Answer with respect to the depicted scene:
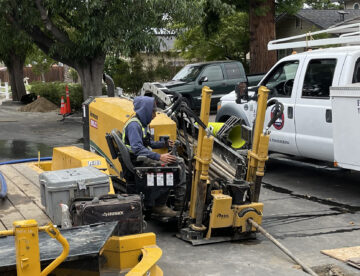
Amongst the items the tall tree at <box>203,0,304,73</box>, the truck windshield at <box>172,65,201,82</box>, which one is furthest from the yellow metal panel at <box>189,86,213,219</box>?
the tall tree at <box>203,0,304,73</box>

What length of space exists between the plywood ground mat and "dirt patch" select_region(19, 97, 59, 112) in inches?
755

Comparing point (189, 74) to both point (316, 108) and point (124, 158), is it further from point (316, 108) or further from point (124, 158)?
point (124, 158)

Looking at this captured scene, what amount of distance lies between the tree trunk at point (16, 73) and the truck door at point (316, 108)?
836 inches

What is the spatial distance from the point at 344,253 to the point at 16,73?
2428 centimetres

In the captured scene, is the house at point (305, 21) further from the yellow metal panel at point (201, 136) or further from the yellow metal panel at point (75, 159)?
the yellow metal panel at point (201, 136)

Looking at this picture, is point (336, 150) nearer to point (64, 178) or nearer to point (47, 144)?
point (64, 178)

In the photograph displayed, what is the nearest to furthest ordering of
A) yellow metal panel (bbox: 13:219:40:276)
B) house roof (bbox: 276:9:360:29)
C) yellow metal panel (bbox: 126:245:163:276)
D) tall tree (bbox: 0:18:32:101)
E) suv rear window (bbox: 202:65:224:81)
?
yellow metal panel (bbox: 13:219:40:276) → yellow metal panel (bbox: 126:245:163:276) → suv rear window (bbox: 202:65:224:81) → tall tree (bbox: 0:18:32:101) → house roof (bbox: 276:9:360:29)

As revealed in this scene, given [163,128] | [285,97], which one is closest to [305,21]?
[285,97]

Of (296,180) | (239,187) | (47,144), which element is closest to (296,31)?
(47,144)

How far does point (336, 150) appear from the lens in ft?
26.0

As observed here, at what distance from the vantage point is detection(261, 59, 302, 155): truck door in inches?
354

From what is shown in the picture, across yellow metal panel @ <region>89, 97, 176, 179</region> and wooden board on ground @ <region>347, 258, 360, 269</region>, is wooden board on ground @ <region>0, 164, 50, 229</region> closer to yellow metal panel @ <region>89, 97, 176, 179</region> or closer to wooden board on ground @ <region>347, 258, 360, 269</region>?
yellow metal panel @ <region>89, 97, 176, 179</region>

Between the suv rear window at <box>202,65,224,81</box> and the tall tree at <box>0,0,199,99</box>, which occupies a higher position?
the tall tree at <box>0,0,199,99</box>

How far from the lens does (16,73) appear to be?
2767 centimetres
